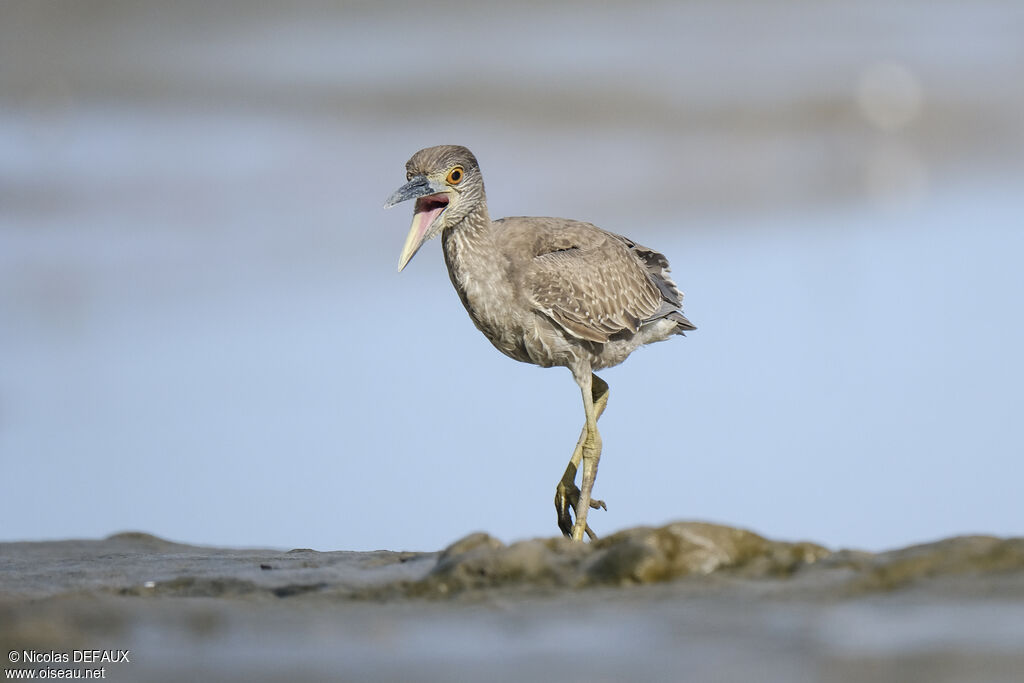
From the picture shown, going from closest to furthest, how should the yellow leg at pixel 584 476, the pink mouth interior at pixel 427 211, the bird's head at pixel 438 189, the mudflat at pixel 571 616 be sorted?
the mudflat at pixel 571 616 → the bird's head at pixel 438 189 → the pink mouth interior at pixel 427 211 → the yellow leg at pixel 584 476

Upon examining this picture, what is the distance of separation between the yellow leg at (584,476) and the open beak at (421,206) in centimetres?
152

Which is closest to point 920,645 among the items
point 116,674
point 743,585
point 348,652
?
point 743,585

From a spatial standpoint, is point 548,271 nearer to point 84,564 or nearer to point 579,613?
point 84,564

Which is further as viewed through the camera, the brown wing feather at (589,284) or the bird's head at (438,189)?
the brown wing feather at (589,284)

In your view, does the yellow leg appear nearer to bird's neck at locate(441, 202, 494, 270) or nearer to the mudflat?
bird's neck at locate(441, 202, 494, 270)

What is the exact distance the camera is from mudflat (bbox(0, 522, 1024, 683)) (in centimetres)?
427

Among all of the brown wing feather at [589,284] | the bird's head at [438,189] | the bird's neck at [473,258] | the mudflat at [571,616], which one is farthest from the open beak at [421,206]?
the mudflat at [571,616]

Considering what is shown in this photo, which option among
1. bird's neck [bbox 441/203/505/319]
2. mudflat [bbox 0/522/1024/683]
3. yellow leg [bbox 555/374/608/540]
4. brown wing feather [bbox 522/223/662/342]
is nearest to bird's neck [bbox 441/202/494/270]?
bird's neck [bbox 441/203/505/319]

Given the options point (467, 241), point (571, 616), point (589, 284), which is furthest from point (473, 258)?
point (571, 616)

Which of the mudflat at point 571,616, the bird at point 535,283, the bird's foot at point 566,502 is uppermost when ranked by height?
the bird at point 535,283

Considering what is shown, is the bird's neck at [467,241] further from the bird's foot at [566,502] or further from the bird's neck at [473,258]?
the bird's foot at [566,502]

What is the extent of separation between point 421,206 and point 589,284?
1.25 m

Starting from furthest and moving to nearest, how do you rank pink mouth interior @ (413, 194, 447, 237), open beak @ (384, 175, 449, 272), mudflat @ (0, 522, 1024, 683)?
pink mouth interior @ (413, 194, 447, 237)
open beak @ (384, 175, 449, 272)
mudflat @ (0, 522, 1024, 683)

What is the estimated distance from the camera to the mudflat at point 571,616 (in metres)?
4.27
